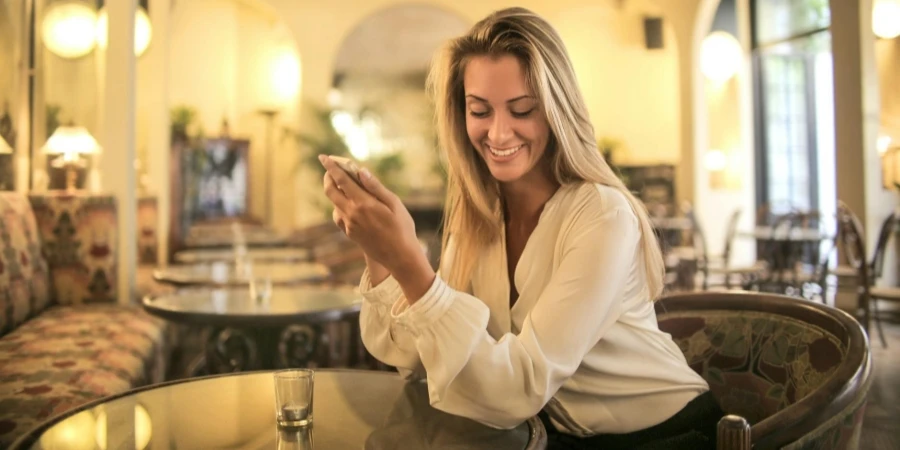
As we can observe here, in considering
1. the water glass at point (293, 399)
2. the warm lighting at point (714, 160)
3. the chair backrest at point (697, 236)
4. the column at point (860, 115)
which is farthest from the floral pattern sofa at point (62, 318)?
the warm lighting at point (714, 160)

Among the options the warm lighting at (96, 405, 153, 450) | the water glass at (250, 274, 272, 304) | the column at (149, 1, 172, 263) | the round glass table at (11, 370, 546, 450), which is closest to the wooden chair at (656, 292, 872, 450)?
the round glass table at (11, 370, 546, 450)

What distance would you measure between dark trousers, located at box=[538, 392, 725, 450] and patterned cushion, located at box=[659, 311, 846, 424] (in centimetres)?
19

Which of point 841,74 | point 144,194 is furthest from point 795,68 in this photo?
point 144,194

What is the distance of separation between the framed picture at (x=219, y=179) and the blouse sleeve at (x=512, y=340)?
373 inches

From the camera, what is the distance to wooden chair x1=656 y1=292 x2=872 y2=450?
3.45 ft

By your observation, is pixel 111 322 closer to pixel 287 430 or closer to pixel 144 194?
pixel 287 430

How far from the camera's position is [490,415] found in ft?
3.51

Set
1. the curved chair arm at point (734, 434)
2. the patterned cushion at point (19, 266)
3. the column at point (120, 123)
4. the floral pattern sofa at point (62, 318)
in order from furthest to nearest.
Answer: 1. the column at point (120, 123)
2. the patterned cushion at point (19, 266)
3. the floral pattern sofa at point (62, 318)
4. the curved chair arm at point (734, 434)

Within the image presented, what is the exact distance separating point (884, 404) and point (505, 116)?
10.6ft

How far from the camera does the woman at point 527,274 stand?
3.45ft

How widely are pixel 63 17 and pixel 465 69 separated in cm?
425

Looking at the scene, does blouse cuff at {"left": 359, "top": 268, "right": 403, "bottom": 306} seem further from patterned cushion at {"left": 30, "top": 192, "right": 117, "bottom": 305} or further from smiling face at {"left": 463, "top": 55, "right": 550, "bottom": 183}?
patterned cushion at {"left": 30, "top": 192, "right": 117, "bottom": 305}

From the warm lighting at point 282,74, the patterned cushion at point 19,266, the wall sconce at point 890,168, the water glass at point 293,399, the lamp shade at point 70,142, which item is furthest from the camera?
the warm lighting at point 282,74

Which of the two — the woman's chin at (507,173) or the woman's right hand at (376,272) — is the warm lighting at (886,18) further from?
the woman's right hand at (376,272)
